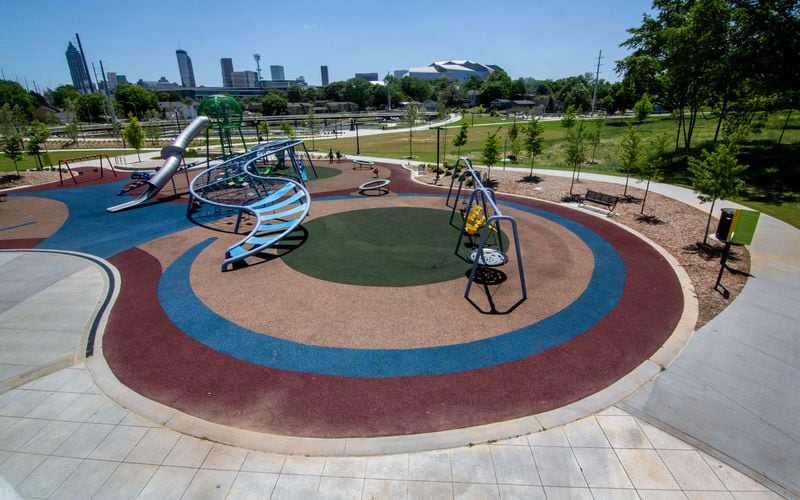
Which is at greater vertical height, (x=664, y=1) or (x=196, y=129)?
(x=664, y=1)

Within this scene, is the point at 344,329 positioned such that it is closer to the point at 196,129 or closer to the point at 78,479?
the point at 78,479

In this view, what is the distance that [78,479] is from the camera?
6.60m

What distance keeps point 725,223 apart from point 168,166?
31392 millimetres

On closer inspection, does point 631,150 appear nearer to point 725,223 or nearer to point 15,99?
point 725,223

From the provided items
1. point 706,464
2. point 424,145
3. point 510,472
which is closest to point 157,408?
point 510,472

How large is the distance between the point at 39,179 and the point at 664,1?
6230 centimetres

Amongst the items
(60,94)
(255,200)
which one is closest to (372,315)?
(255,200)

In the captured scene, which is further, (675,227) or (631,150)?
(631,150)

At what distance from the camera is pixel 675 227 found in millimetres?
18812

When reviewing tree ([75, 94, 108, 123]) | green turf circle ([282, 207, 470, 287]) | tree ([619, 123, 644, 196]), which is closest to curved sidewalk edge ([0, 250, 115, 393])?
green turf circle ([282, 207, 470, 287])

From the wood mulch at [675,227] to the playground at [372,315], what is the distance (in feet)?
2.89

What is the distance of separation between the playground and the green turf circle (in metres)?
0.10

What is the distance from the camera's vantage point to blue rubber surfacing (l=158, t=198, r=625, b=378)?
937 cm

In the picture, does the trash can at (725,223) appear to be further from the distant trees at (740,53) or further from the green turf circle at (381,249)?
the distant trees at (740,53)
